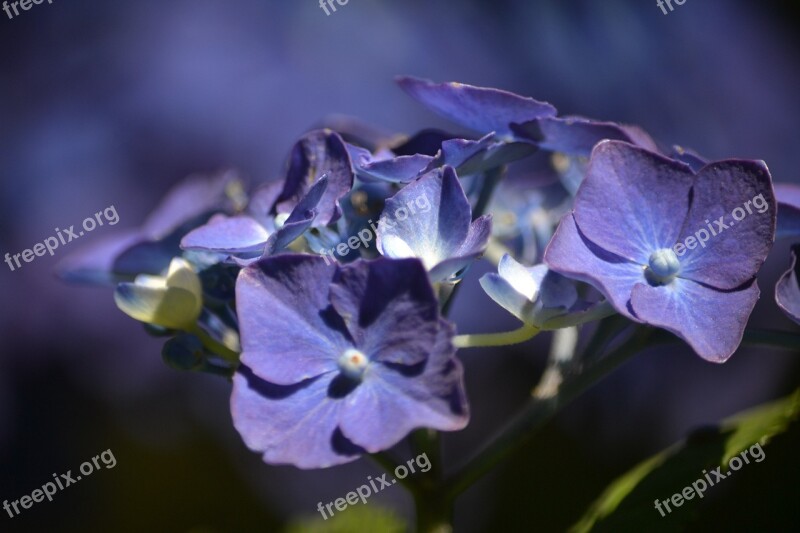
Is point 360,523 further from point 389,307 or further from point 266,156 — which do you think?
point 266,156

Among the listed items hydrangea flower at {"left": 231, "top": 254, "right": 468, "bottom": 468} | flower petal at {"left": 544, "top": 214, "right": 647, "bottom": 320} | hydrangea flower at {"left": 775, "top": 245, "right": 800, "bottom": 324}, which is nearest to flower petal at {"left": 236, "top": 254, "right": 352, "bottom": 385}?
hydrangea flower at {"left": 231, "top": 254, "right": 468, "bottom": 468}

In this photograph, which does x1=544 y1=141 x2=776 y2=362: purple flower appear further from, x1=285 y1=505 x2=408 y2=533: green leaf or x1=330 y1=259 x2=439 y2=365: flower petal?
x1=285 y1=505 x2=408 y2=533: green leaf

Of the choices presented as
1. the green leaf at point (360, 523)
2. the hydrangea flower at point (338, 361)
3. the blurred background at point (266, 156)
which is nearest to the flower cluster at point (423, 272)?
the hydrangea flower at point (338, 361)

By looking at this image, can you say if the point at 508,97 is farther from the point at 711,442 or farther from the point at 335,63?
the point at 335,63

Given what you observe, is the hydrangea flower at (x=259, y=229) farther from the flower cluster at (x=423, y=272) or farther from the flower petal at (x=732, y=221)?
the flower petal at (x=732, y=221)

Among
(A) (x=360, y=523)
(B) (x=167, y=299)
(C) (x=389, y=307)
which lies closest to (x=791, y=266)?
(C) (x=389, y=307)

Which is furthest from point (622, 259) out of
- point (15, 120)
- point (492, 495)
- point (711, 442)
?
point (15, 120)

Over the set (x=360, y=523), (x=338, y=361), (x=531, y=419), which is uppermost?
(x=338, y=361)
